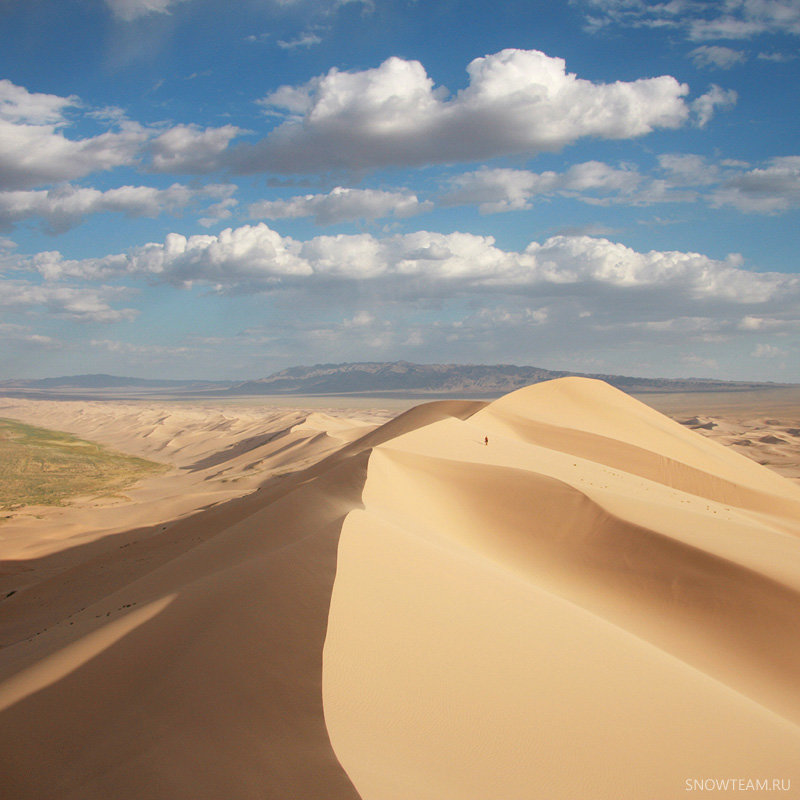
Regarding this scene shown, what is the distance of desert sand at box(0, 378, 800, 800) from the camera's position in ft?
16.0

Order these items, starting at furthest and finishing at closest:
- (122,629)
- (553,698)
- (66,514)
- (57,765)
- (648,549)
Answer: (66,514)
(648,549)
(122,629)
(553,698)
(57,765)

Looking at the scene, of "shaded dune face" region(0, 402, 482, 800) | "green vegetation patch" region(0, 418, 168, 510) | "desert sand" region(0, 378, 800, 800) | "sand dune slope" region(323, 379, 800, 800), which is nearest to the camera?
"shaded dune face" region(0, 402, 482, 800)

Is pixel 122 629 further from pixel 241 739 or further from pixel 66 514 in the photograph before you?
pixel 66 514

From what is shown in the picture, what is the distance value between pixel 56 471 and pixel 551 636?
42.1 metres

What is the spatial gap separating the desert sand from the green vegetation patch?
62.1 feet

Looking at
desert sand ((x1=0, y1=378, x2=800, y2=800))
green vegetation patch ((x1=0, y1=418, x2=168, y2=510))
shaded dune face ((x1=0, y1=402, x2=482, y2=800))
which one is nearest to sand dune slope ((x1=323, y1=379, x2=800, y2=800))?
desert sand ((x1=0, y1=378, x2=800, y2=800))

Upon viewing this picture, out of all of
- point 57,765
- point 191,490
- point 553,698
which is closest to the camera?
point 57,765

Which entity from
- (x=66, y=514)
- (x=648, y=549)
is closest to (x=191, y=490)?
(x=66, y=514)

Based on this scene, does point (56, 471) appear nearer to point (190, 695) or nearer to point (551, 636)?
point (190, 695)

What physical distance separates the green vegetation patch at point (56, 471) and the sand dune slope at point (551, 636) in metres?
24.2

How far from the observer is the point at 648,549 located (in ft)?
37.9

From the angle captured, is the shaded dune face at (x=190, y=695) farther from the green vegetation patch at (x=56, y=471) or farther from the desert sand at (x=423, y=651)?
the green vegetation patch at (x=56, y=471)

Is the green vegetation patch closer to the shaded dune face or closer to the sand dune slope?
the sand dune slope

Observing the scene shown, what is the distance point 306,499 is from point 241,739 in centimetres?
842
